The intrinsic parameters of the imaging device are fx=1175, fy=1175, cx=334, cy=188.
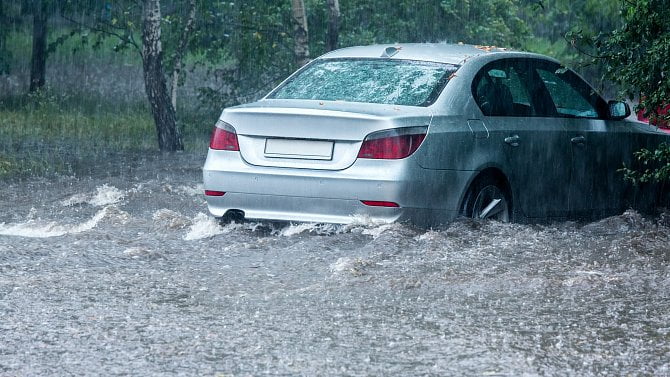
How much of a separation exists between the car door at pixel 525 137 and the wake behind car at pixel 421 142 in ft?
0.04

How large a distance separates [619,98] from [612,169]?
98 cm

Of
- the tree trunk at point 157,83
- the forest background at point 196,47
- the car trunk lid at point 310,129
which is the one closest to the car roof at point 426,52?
the car trunk lid at point 310,129

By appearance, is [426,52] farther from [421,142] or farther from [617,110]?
[617,110]

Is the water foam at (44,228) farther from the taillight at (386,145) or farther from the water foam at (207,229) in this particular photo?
the taillight at (386,145)

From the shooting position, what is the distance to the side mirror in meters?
9.22

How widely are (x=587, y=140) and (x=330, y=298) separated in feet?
11.4

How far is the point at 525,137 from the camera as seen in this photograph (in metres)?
8.33

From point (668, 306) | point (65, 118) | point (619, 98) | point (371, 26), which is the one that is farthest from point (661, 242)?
point (65, 118)

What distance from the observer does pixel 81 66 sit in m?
38.7

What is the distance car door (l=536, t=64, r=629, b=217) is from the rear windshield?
3.71ft

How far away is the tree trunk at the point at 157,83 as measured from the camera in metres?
16.5

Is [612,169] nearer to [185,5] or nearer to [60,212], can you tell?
[60,212]

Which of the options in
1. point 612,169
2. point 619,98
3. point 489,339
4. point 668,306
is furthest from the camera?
point 612,169

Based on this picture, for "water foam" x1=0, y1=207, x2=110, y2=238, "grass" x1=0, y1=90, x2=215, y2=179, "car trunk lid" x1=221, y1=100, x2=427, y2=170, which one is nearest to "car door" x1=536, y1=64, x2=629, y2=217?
"car trunk lid" x1=221, y1=100, x2=427, y2=170
